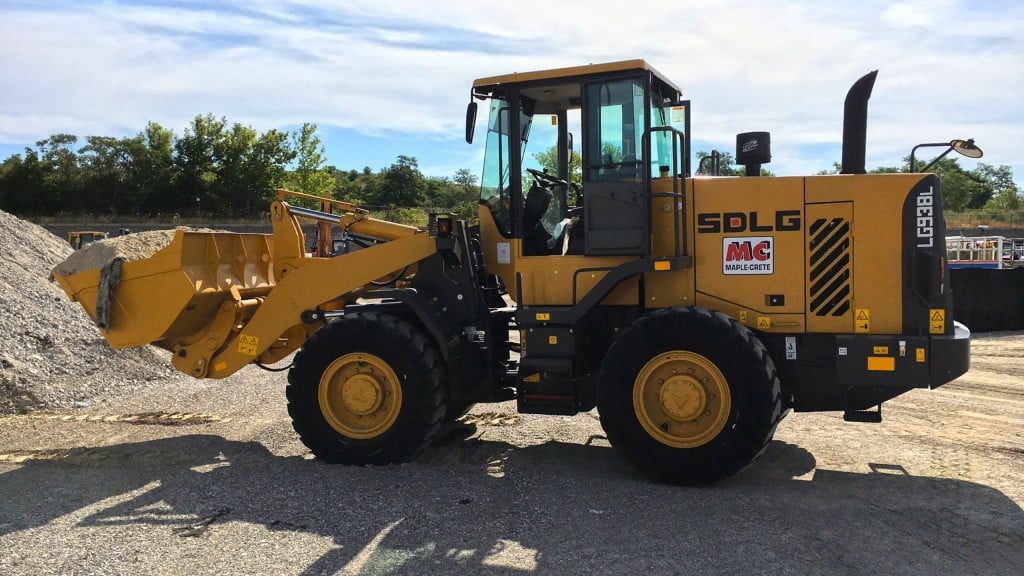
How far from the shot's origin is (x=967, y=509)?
5.04 metres

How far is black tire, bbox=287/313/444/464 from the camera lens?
6195 millimetres

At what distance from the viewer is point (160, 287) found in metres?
6.89

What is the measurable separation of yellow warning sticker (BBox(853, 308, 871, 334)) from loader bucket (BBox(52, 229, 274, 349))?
5298 millimetres

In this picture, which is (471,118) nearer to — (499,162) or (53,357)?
(499,162)

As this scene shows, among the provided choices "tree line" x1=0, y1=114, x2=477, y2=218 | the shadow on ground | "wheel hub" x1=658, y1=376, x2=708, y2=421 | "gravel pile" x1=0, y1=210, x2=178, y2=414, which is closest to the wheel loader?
"wheel hub" x1=658, y1=376, x2=708, y2=421

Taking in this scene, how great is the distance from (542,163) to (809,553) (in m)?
3.79

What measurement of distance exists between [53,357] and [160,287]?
13.4 feet

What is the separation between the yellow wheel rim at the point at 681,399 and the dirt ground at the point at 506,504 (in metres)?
0.41

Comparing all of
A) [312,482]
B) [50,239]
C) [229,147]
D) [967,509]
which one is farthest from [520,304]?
[229,147]

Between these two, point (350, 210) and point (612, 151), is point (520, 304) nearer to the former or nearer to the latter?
point (612, 151)

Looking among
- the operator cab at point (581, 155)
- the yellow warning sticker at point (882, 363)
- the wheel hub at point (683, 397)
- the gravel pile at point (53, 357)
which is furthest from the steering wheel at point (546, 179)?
the gravel pile at point (53, 357)

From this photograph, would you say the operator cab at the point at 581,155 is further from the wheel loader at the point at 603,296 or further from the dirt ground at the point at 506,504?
the dirt ground at the point at 506,504

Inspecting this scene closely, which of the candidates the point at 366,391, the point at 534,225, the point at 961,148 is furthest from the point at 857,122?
the point at 366,391

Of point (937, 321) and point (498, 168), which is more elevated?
point (498, 168)
